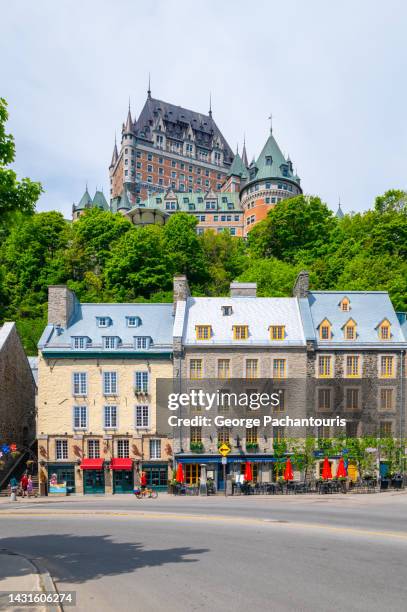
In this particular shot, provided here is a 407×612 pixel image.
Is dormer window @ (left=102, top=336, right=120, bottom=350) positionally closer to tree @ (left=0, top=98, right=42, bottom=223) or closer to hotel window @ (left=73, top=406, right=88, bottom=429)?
hotel window @ (left=73, top=406, right=88, bottom=429)

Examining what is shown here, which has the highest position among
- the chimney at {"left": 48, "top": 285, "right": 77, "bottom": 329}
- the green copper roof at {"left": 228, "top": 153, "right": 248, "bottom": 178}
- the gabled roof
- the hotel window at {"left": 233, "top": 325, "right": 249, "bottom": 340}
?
the gabled roof

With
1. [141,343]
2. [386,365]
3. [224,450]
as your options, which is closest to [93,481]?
[224,450]

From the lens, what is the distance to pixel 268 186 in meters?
114

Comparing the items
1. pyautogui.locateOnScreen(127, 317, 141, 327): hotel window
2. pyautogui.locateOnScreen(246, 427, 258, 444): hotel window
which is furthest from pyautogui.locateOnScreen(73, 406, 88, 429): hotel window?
pyautogui.locateOnScreen(246, 427, 258, 444): hotel window

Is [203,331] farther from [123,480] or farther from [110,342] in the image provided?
[123,480]

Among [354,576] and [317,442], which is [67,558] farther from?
[317,442]

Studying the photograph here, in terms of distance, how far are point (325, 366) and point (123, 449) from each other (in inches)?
610

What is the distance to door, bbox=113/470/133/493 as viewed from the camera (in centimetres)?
3753

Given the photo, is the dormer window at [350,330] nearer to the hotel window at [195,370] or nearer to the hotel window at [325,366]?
the hotel window at [325,366]

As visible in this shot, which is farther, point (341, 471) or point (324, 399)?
point (324, 399)

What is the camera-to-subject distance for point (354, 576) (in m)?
12.4

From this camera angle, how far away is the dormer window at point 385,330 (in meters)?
38.8

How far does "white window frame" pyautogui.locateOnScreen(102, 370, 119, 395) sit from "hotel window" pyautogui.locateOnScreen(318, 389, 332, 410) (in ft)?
47.4

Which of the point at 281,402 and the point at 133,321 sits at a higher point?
the point at 133,321
